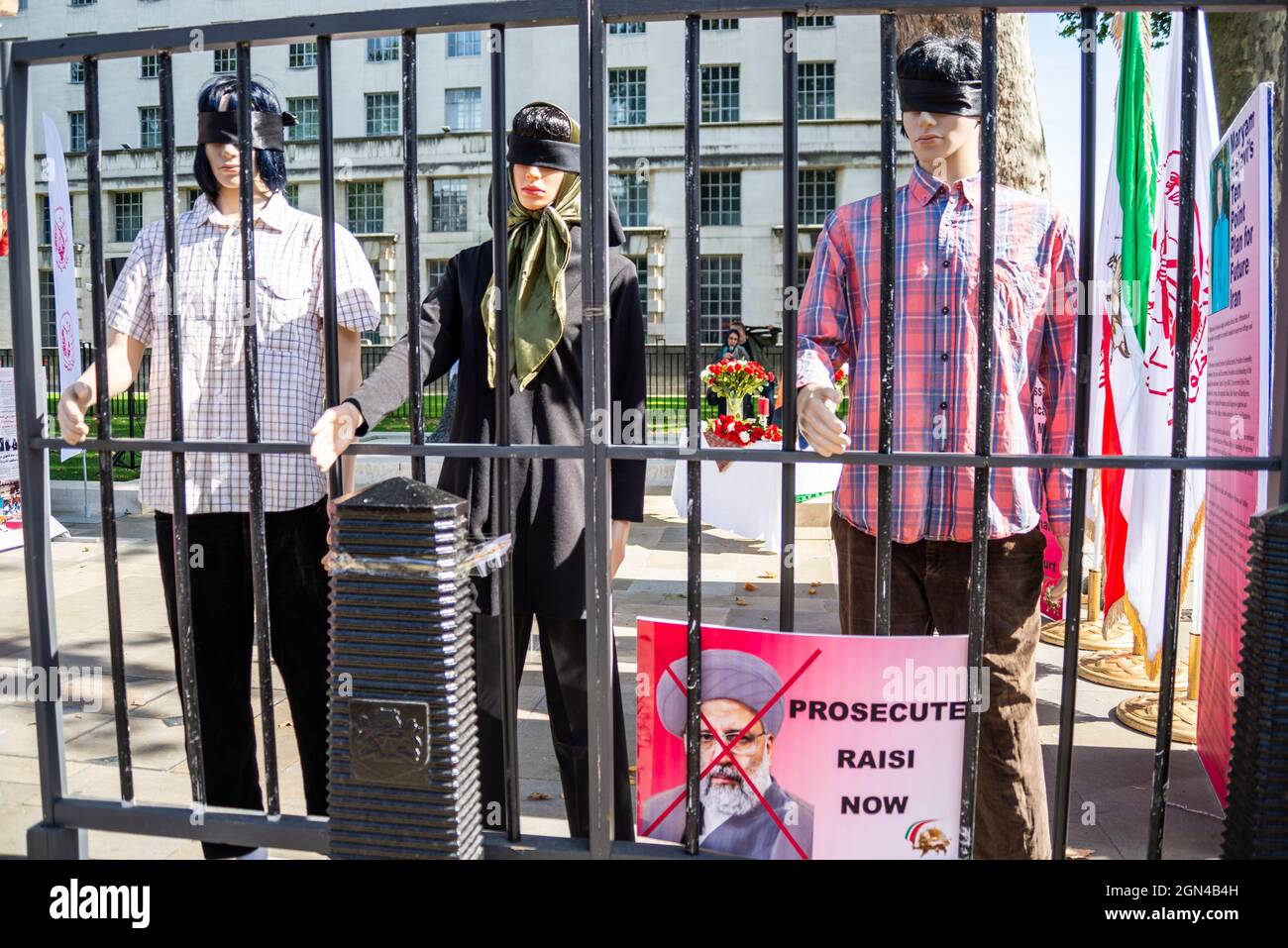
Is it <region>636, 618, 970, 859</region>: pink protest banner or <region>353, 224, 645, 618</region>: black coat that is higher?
<region>353, 224, 645, 618</region>: black coat

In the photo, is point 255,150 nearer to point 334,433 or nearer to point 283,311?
point 283,311

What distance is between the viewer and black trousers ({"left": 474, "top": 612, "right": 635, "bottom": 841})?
2812 mm

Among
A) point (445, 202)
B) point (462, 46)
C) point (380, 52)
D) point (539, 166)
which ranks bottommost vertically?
point (539, 166)

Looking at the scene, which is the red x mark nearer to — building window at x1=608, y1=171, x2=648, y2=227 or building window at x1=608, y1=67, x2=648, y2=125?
building window at x1=608, y1=171, x2=648, y2=227

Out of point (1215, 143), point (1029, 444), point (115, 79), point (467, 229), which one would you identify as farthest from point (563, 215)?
point (115, 79)

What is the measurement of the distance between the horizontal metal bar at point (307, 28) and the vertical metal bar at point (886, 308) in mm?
637

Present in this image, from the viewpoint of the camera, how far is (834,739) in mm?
2105

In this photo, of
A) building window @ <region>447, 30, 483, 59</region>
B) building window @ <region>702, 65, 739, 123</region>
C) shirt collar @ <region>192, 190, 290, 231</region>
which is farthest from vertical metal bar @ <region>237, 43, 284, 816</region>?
building window @ <region>447, 30, 483, 59</region>

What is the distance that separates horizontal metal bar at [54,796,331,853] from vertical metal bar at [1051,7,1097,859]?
158 cm

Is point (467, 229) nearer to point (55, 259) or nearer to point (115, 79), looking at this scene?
point (115, 79)

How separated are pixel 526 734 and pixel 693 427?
2.72 metres

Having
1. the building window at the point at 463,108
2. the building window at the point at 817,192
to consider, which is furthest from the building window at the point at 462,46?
the building window at the point at 817,192

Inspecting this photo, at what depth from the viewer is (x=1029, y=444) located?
2.50 metres

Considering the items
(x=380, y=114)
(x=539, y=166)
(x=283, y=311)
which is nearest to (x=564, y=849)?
(x=283, y=311)
